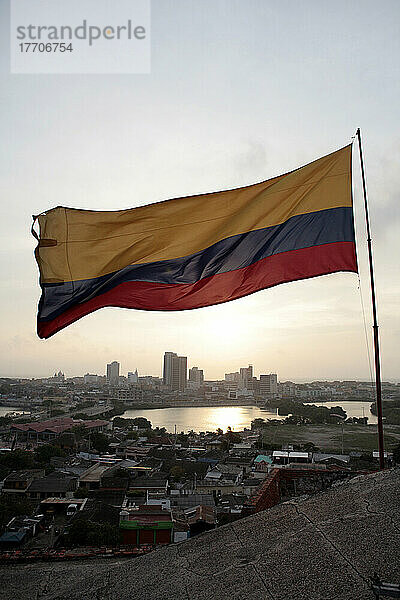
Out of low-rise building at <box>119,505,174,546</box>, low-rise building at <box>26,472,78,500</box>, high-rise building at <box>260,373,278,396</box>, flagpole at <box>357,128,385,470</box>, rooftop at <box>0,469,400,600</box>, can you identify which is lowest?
high-rise building at <box>260,373,278,396</box>

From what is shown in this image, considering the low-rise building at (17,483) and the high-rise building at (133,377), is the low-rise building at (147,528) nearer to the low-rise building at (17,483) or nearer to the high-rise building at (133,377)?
the low-rise building at (17,483)

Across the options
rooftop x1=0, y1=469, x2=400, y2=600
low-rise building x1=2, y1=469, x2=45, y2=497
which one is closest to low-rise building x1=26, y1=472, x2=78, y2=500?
Result: low-rise building x1=2, y1=469, x2=45, y2=497

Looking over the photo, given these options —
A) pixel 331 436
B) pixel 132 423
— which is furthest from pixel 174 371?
→ pixel 331 436

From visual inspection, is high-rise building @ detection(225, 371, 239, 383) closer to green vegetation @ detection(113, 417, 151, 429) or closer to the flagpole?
green vegetation @ detection(113, 417, 151, 429)

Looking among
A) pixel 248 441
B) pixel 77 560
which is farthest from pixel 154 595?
pixel 248 441

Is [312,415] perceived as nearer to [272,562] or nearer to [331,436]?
[331,436]

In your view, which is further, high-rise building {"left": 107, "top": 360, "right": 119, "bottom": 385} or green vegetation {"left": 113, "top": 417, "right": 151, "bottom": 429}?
high-rise building {"left": 107, "top": 360, "right": 119, "bottom": 385}

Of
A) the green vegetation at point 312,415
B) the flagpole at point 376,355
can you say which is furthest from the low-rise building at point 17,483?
the green vegetation at point 312,415

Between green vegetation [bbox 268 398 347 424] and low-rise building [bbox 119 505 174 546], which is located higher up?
low-rise building [bbox 119 505 174 546]
